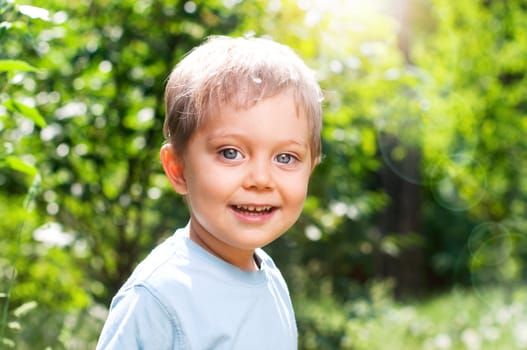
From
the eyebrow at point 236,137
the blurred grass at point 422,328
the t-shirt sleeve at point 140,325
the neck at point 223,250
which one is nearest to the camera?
the t-shirt sleeve at point 140,325

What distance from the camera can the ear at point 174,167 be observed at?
1.74 m

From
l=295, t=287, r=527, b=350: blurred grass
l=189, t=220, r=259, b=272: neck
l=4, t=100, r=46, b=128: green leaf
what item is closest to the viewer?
l=189, t=220, r=259, b=272: neck

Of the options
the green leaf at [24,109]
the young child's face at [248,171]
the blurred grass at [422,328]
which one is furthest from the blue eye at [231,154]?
the blurred grass at [422,328]

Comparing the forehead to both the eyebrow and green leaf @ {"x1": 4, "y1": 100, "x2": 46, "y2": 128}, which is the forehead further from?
green leaf @ {"x1": 4, "y1": 100, "x2": 46, "y2": 128}

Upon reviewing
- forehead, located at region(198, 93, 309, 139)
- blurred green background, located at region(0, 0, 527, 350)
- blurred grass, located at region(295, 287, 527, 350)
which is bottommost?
blurred grass, located at region(295, 287, 527, 350)

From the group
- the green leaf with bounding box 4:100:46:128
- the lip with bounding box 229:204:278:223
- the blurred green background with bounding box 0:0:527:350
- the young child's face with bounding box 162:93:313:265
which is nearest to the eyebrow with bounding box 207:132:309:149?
the young child's face with bounding box 162:93:313:265

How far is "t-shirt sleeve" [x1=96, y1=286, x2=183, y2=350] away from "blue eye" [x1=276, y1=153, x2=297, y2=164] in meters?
0.41

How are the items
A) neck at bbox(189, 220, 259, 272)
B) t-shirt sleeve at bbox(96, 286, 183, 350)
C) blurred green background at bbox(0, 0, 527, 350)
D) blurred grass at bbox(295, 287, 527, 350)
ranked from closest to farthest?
t-shirt sleeve at bbox(96, 286, 183, 350)
neck at bbox(189, 220, 259, 272)
blurred green background at bbox(0, 0, 527, 350)
blurred grass at bbox(295, 287, 527, 350)

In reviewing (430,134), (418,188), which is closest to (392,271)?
(418,188)

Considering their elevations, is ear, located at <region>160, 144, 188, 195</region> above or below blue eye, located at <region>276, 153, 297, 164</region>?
below

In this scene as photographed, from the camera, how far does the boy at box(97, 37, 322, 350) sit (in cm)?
154

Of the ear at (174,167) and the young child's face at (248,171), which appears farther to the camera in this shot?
the ear at (174,167)

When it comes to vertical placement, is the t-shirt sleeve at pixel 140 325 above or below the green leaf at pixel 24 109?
below

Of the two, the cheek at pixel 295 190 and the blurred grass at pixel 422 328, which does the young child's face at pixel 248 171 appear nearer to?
the cheek at pixel 295 190
